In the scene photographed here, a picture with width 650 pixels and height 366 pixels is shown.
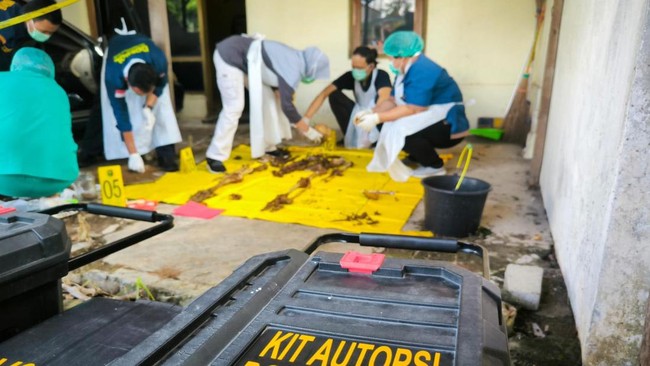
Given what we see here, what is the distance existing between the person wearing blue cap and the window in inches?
73.0

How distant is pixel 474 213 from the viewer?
9.62 feet

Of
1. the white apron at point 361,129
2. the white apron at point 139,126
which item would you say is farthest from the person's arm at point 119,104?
the white apron at point 361,129

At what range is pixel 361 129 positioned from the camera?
526 centimetres

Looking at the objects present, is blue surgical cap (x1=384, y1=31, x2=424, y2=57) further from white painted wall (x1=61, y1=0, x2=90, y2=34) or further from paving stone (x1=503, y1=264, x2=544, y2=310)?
white painted wall (x1=61, y1=0, x2=90, y2=34)

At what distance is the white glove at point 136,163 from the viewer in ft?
14.4

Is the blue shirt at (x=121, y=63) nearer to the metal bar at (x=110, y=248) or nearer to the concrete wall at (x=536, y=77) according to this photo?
the metal bar at (x=110, y=248)

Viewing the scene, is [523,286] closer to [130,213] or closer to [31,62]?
[130,213]

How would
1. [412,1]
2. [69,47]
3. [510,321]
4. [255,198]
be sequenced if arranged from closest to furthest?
[510,321], [255,198], [69,47], [412,1]

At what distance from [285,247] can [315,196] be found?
103 cm

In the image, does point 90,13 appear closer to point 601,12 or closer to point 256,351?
point 601,12

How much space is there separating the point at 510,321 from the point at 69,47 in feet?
14.9

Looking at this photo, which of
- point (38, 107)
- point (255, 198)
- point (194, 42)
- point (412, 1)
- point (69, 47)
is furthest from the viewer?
point (194, 42)

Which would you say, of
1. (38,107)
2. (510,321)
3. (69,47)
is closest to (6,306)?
(38,107)

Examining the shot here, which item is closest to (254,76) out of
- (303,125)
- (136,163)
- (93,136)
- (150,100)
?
(303,125)
